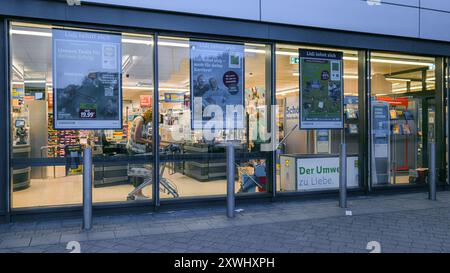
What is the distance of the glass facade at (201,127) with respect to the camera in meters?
6.60

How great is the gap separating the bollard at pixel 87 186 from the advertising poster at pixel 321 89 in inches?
167

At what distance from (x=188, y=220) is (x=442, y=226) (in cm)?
382

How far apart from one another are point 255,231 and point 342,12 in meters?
4.80

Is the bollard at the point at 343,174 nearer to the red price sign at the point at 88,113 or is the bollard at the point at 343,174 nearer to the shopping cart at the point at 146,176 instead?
the shopping cart at the point at 146,176

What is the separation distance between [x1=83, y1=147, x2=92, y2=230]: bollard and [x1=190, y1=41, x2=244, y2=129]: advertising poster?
90.9 inches

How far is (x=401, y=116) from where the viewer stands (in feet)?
31.0

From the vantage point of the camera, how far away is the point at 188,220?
637 centimetres

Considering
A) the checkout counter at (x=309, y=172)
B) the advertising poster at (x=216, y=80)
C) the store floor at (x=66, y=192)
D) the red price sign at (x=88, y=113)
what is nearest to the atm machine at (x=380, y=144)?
the checkout counter at (x=309, y=172)

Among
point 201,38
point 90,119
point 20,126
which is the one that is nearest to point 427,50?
point 201,38

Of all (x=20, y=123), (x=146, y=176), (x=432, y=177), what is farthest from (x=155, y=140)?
(x=432, y=177)

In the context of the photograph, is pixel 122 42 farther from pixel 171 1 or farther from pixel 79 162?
pixel 79 162

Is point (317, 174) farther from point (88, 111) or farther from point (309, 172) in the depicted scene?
point (88, 111)

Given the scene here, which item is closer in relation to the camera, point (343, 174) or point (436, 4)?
point (343, 174)

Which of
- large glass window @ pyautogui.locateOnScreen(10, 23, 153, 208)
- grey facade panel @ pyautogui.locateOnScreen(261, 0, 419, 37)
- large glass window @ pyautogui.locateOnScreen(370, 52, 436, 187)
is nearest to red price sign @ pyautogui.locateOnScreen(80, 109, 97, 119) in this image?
large glass window @ pyautogui.locateOnScreen(10, 23, 153, 208)
